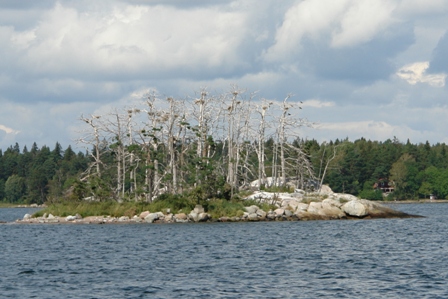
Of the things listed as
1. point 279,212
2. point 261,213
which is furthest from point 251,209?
point 279,212

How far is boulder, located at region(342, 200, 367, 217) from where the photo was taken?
222 ft

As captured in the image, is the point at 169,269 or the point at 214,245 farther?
the point at 214,245

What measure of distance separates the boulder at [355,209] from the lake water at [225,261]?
7.06 meters

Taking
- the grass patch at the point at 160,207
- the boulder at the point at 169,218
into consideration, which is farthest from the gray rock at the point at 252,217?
the boulder at the point at 169,218

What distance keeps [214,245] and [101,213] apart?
22.9m

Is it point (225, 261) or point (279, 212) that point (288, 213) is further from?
point (225, 261)

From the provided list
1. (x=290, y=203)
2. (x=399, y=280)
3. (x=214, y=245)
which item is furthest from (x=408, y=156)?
(x=399, y=280)

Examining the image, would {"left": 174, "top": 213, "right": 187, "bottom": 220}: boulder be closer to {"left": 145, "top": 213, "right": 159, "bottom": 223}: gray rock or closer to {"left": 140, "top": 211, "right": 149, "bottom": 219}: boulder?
{"left": 145, "top": 213, "right": 159, "bottom": 223}: gray rock

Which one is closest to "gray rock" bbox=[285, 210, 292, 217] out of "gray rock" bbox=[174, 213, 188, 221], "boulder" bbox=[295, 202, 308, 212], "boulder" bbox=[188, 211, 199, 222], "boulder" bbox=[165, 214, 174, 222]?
"boulder" bbox=[295, 202, 308, 212]

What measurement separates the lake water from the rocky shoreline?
3267 mm

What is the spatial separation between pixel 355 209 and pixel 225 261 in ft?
105

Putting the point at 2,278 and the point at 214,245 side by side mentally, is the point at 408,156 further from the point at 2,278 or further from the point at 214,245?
the point at 2,278

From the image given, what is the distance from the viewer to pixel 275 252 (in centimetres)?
4144

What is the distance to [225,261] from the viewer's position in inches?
1480
